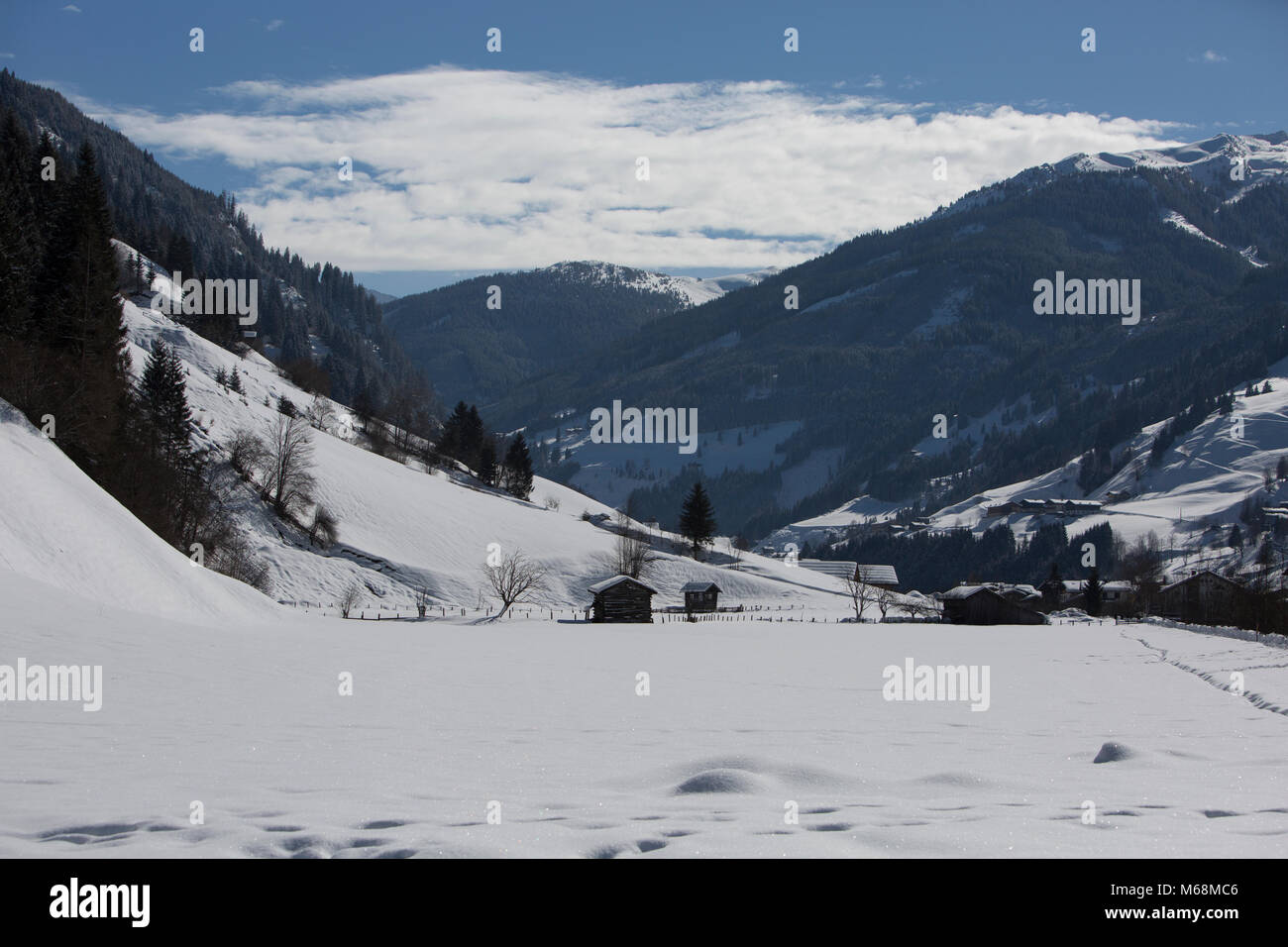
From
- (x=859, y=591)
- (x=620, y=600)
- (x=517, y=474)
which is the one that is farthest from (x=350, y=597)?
(x=517, y=474)

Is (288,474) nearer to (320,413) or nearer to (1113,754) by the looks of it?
(320,413)

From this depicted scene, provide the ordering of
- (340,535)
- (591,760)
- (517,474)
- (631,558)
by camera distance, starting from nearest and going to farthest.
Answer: (591,760) < (340,535) < (631,558) < (517,474)

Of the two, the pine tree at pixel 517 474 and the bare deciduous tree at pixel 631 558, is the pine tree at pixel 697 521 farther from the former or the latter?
the pine tree at pixel 517 474

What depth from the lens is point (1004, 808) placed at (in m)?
9.78

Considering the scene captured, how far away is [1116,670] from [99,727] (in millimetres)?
32566

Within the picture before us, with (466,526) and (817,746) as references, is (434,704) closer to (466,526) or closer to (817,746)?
(817,746)

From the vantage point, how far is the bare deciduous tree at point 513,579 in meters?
80.1

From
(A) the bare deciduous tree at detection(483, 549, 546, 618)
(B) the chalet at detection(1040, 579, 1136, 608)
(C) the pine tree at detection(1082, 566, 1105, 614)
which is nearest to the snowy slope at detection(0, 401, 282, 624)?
(A) the bare deciduous tree at detection(483, 549, 546, 618)

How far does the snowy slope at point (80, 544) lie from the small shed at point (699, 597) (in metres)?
62.2

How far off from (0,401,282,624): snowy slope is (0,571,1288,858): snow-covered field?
2.75 metres

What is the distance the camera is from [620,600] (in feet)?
Result: 271

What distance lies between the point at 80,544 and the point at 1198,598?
12280cm

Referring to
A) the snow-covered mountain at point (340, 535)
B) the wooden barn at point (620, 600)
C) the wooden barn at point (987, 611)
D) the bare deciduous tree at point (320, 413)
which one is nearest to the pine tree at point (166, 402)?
the snow-covered mountain at point (340, 535)

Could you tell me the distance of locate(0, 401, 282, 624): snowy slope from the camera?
109 feet
